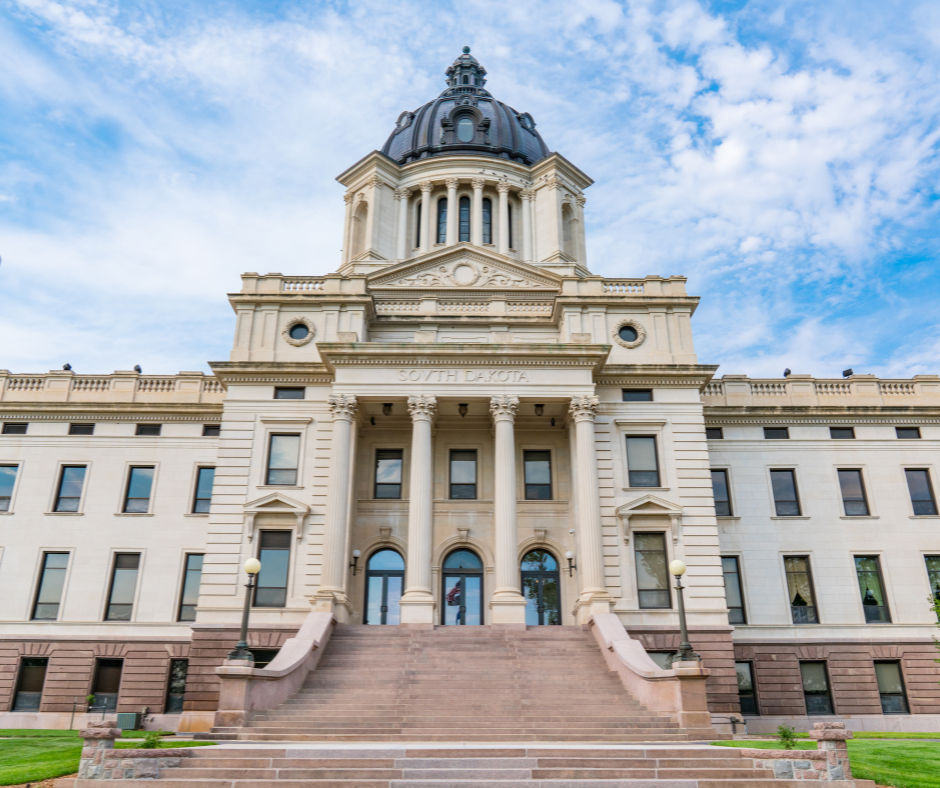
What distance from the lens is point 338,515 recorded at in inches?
1119

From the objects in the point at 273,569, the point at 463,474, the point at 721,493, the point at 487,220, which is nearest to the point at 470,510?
the point at 463,474

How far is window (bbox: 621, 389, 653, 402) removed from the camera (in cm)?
3175

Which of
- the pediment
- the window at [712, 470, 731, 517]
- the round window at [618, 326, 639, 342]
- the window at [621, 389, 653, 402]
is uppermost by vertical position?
the pediment

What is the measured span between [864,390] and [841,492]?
16.9 ft

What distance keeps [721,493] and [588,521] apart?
876cm

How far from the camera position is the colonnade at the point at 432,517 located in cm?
2697

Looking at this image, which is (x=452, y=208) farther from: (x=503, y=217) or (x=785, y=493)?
(x=785, y=493)

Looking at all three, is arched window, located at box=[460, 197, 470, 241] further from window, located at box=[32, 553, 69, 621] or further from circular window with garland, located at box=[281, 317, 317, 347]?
window, located at box=[32, 553, 69, 621]

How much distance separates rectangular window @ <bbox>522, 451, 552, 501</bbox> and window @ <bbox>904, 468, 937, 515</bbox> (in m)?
16.0

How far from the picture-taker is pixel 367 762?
14016 mm

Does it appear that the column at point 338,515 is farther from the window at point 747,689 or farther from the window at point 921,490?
the window at point 921,490

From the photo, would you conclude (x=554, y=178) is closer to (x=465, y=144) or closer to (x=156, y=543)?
(x=465, y=144)

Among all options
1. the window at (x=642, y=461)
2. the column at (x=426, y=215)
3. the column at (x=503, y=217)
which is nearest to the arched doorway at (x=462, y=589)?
the window at (x=642, y=461)

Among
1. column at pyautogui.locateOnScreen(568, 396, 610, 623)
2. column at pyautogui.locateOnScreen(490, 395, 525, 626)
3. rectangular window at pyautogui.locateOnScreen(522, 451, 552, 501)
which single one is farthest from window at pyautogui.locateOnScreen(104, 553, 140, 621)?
column at pyautogui.locateOnScreen(568, 396, 610, 623)
